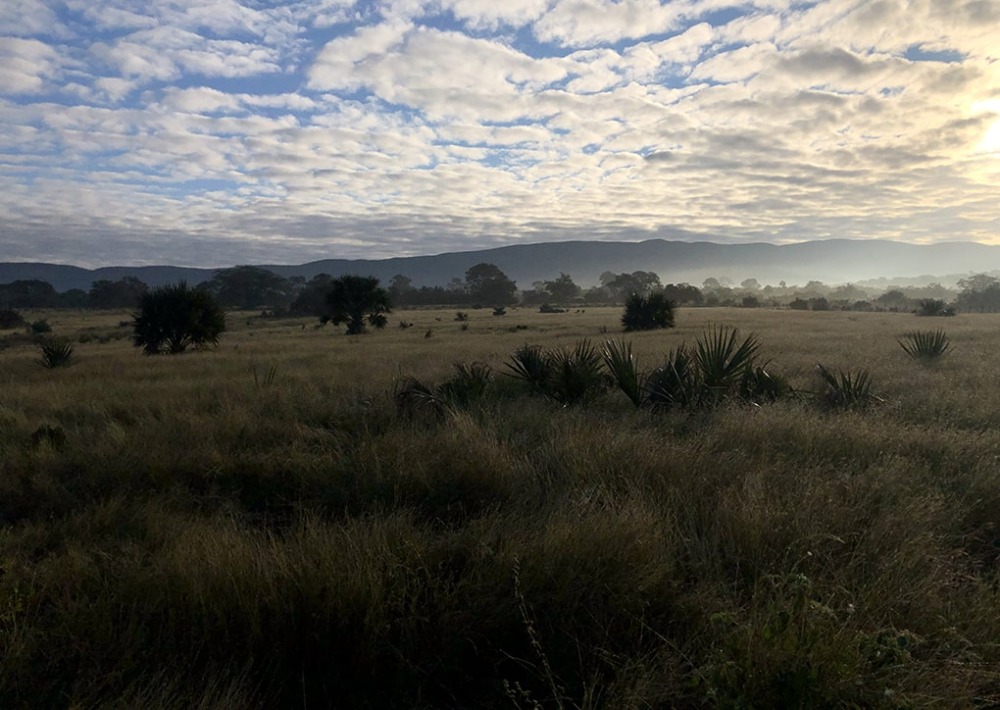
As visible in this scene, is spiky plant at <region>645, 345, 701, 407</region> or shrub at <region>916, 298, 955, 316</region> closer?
spiky plant at <region>645, 345, 701, 407</region>

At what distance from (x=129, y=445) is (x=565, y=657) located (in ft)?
19.1

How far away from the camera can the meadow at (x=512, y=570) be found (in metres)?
2.78

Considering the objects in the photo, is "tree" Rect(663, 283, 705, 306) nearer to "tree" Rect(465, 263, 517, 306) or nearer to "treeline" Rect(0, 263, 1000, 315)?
"treeline" Rect(0, 263, 1000, 315)

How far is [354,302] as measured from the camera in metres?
42.9

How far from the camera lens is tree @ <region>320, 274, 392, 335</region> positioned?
42.8 metres

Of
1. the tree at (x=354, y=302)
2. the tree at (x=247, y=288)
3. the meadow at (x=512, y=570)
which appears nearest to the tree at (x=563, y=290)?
the tree at (x=247, y=288)

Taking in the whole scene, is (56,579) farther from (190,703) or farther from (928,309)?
(928,309)


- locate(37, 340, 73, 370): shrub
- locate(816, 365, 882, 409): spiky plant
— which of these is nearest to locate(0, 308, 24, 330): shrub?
locate(37, 340, 73, 370): shrub

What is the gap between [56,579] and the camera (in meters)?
3.68

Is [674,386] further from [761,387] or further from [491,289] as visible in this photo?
[491,289]

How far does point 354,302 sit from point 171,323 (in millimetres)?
13739

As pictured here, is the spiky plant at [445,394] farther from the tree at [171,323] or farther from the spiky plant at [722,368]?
the tree at [171,323]

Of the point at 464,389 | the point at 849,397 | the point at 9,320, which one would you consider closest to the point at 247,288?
the point at 9,320

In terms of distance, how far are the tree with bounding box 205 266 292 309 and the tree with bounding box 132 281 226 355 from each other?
228ft
